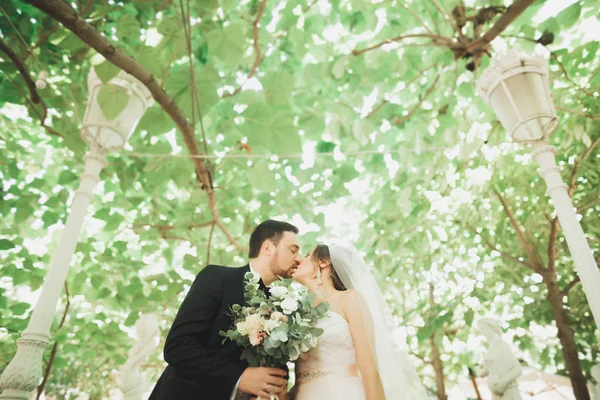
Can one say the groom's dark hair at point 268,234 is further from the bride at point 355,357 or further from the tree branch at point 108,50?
the tree branch at point 108,50

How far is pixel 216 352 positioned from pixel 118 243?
274cm

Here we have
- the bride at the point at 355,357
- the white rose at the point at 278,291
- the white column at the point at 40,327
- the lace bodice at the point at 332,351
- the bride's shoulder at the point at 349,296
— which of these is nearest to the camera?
the white column at the point at 40,327

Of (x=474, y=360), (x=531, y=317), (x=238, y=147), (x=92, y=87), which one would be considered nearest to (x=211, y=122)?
(x=238, y=147)

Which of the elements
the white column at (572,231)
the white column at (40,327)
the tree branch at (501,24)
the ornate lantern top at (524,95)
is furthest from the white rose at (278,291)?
the tree branch at (501,24)

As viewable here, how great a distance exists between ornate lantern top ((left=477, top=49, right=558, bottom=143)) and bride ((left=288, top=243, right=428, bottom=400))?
1.33m

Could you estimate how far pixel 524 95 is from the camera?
2.18 metres

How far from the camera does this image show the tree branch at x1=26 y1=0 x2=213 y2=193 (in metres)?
1.69

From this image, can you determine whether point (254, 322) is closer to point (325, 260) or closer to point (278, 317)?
point (278, 317)

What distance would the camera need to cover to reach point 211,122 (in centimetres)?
375

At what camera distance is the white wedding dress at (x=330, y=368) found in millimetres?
2043

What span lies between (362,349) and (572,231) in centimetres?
123

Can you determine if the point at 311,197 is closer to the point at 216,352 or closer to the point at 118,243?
the point at 118,243

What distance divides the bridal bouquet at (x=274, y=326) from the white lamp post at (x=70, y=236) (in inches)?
32.8

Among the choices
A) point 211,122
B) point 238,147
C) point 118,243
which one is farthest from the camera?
point 118,243
